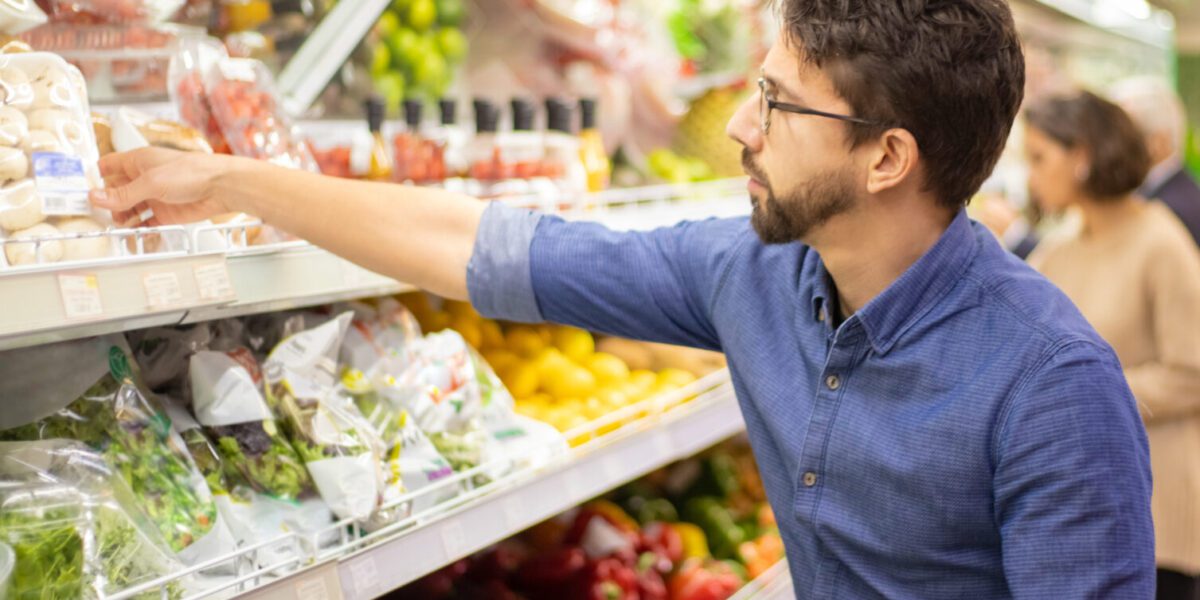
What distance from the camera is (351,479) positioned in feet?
4.31

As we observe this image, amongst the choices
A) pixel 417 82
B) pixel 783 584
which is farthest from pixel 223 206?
pixel 783 584

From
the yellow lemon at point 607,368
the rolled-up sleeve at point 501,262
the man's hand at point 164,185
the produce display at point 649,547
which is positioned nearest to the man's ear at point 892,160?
the rolled-up sleeve at point 501,262

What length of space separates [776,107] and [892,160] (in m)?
0.16

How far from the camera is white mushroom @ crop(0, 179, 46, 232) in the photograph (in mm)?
1050

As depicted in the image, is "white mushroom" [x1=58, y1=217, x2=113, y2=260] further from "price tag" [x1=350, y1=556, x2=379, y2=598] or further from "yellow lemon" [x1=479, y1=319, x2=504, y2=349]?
"yellow lemon" [x1=479, y1=319, x2=504, y2=349]

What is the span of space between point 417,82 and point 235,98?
0.68 meters

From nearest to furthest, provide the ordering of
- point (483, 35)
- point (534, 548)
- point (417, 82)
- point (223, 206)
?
point (223, 206), point (417, 82), point (534, 548), point (483, 35)

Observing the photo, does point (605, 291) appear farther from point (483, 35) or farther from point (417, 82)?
point (483, 35)

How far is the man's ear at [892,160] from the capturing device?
125 cm

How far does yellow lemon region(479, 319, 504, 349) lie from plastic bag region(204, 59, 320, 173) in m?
0.69

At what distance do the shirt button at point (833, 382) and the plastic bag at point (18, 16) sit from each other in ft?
3.46

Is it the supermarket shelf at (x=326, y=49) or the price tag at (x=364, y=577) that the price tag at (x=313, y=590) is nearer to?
the price tag at (x=364, y=577)

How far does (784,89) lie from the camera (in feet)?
4.22

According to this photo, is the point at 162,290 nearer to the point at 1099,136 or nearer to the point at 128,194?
the point at 128,194
